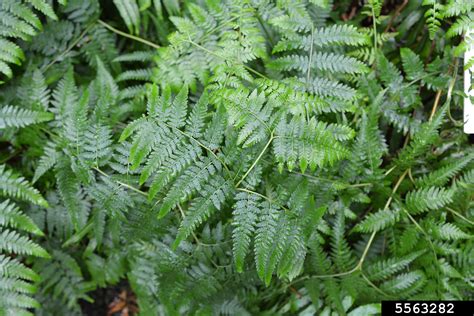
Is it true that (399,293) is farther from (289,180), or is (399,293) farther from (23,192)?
(23,192)

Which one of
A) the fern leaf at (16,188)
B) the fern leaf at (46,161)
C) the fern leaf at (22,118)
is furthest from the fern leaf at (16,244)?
the fern leaf at (22,118)

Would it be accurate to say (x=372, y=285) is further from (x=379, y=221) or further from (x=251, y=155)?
(x=251, y=155)

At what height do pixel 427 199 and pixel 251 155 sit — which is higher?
pixel 251 155

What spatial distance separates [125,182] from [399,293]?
166cm

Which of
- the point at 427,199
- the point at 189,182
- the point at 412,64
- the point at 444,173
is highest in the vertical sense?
the point at 412,64

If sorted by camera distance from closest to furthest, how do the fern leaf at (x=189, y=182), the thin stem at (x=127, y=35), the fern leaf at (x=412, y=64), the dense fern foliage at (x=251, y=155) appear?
the fern leaf at (x=189, y=182), the dense fern foliage at (x=251, y=155), the fern leaf at (x=412, y=64), the thin stem at (x=127, y=35)

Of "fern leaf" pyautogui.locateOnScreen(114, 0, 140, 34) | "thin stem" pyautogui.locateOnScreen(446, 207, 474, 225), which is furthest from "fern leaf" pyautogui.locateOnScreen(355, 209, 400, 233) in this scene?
"fern leaf" pyautogui.locateOnScreen(114, 0, 140, 34)

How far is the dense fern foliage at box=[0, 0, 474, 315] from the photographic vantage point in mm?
2275

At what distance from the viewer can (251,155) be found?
7.65 ft

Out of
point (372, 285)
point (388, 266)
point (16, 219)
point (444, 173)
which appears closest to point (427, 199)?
point (444, 173)

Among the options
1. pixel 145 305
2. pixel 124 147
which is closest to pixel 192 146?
pixel 124 147

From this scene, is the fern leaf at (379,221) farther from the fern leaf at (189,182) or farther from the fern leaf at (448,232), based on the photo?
the fern leaf at (189,182)

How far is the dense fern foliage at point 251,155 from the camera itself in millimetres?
2275

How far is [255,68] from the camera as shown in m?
2.93
